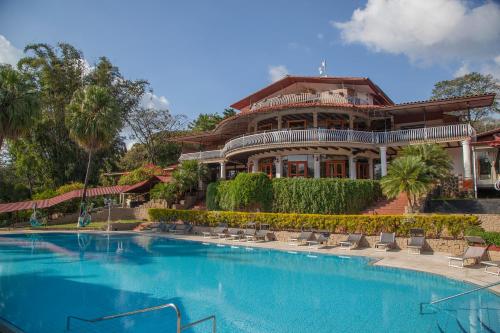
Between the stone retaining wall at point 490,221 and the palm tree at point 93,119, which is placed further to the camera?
the palm tree at point 93,119

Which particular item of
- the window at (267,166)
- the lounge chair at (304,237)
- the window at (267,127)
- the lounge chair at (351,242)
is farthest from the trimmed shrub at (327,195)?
the window at (267,127)

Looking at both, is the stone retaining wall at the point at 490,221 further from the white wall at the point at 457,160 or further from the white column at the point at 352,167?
the white column at the point at 352,167

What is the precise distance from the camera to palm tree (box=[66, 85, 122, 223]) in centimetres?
3148

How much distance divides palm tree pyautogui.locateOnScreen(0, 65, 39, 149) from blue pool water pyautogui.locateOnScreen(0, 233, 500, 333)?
345 inches

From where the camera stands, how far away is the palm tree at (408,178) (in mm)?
18734

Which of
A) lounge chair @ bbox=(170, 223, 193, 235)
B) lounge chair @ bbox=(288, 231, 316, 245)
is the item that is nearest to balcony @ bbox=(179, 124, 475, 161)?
lounge chair @ bbox=(288, 231, 316, 245)

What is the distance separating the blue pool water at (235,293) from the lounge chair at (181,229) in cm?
759

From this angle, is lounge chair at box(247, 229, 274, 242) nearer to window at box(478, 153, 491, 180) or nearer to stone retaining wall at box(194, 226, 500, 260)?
stone retaining wall at box(194, 226, 500, 260)

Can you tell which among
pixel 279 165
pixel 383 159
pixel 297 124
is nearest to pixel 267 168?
pixel 279 165

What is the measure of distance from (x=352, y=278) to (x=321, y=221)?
7817 millimetres

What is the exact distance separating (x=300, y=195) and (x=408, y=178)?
6.87 meters

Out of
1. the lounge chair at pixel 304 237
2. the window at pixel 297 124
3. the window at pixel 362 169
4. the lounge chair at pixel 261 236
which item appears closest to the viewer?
the lounge chair at pixel 304 237

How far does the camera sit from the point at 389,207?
73.6 feet

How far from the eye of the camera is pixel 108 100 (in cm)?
3284
